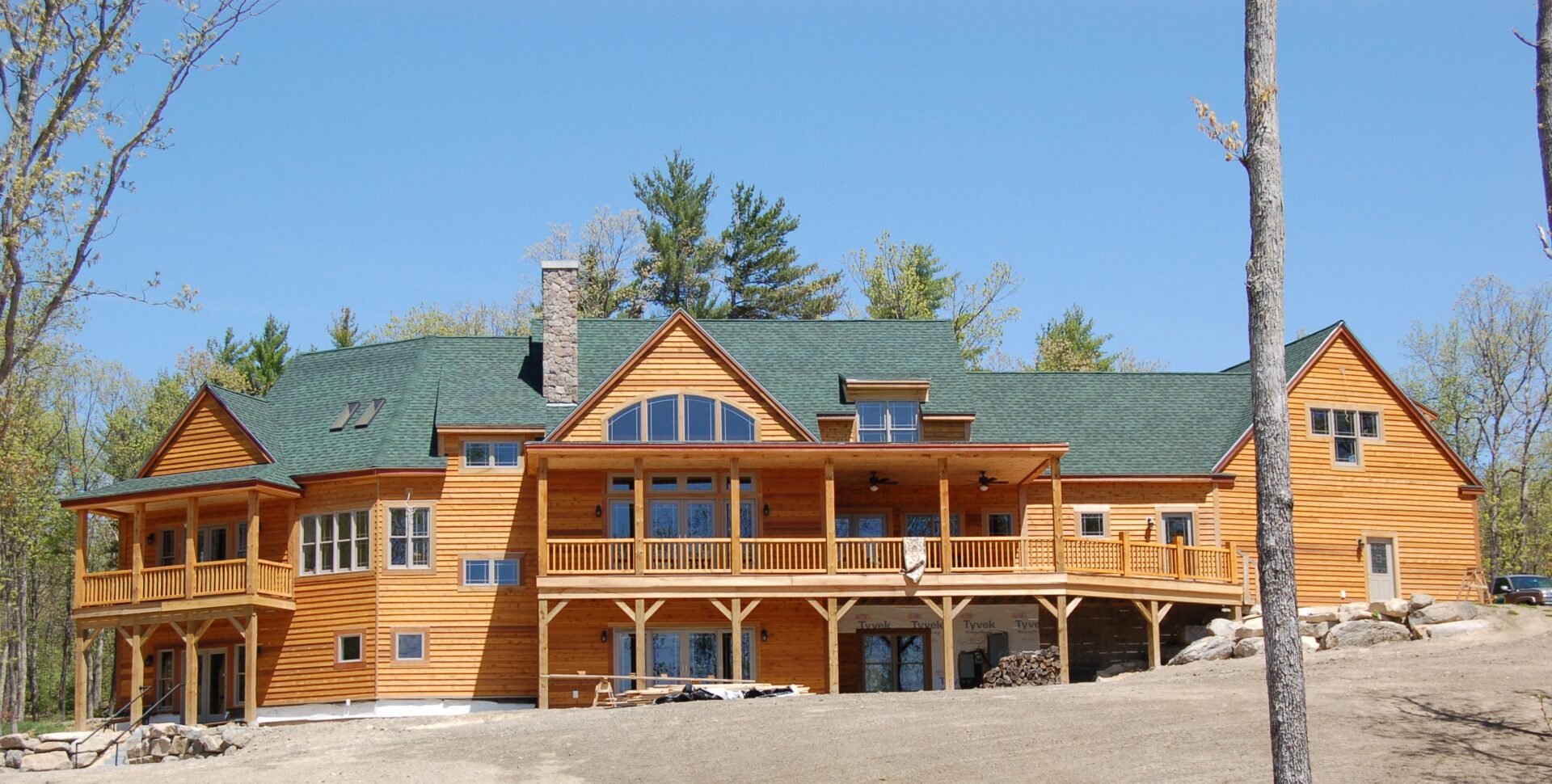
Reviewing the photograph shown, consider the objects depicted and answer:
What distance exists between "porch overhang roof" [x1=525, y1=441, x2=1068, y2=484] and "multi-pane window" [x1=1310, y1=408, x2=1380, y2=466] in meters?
6.82

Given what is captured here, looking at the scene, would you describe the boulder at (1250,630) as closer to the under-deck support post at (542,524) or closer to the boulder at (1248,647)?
the boulder at (1248,647)

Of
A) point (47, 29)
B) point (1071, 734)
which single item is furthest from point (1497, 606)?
point (47, 29)

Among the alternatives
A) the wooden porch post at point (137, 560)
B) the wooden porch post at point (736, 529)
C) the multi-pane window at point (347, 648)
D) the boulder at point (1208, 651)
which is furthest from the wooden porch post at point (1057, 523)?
the wooden porch post at point (137, 560)

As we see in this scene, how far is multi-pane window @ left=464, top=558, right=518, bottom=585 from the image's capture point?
113 feet

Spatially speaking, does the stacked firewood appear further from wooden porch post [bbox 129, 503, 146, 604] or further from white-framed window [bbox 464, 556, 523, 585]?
wooden porch post [bbox 129, 503, 146, 604]

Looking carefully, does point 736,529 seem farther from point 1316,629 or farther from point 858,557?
point 1316,629

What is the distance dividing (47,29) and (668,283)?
3883 centimetres

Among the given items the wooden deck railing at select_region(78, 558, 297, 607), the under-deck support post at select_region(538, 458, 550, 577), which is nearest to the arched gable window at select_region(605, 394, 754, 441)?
the under-deck support post at select_region(538, 458, 550, 577)

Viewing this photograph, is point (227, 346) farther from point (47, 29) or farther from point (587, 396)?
point (47, 29)

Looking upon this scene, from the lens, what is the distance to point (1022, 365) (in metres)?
64.6

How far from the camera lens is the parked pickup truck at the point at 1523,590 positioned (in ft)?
126

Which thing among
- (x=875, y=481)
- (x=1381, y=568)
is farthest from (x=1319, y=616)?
(x=875, y=481)

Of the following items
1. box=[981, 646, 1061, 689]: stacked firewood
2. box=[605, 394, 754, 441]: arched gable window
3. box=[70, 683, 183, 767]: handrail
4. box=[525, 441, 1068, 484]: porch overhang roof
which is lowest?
box=[70, 683, 183, 767]: handrail

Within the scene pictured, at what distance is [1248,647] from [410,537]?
638 inches
